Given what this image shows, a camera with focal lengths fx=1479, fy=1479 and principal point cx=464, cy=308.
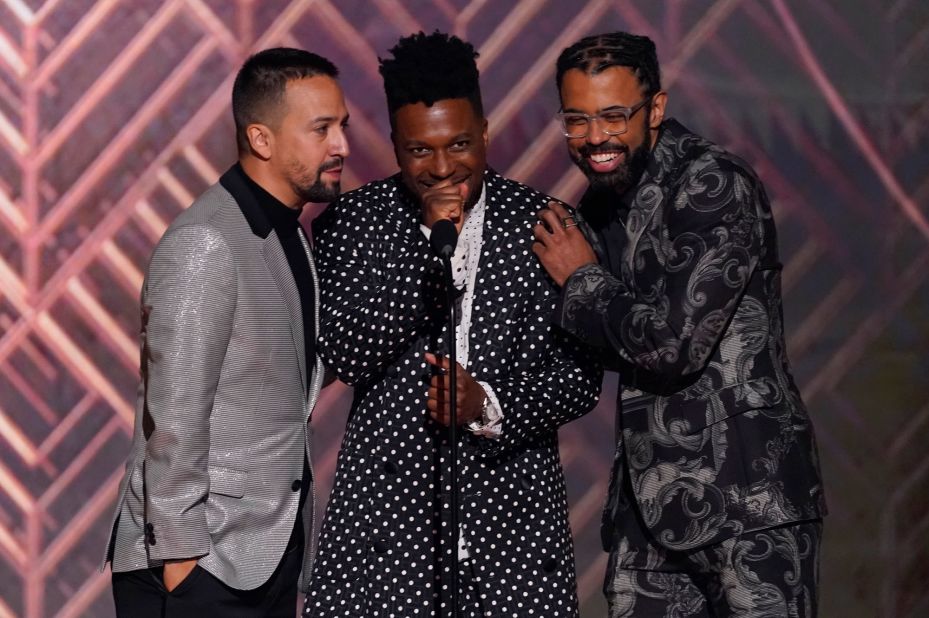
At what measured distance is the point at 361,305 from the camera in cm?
251

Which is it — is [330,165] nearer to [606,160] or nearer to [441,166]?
[441,166]

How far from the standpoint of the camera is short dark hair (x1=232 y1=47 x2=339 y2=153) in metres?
2.53

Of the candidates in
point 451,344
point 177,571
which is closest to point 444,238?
point 451,344

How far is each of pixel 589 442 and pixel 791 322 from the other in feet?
2.05

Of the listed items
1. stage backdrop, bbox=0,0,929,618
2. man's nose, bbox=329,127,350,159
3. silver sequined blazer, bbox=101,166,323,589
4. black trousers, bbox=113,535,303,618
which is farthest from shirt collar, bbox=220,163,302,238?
stage backdrop, bbox=0,0,929,618

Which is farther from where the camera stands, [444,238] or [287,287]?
[287,287]

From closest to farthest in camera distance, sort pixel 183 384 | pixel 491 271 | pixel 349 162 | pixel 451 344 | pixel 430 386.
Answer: pixel 451 344, pixel 183 384, pixel 430 386, pixel 491 271, pixel 349 162

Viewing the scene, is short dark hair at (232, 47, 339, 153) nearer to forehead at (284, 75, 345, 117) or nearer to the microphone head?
forehead at (284, 75, 345, 117)

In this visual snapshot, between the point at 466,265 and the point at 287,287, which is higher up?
the point at 287,287

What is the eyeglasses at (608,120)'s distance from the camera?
8.16 feet

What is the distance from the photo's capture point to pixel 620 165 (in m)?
2.52

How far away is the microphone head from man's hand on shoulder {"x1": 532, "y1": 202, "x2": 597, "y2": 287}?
0.33 metres

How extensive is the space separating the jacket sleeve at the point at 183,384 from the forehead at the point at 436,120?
0.39 metres

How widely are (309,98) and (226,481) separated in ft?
2.19
